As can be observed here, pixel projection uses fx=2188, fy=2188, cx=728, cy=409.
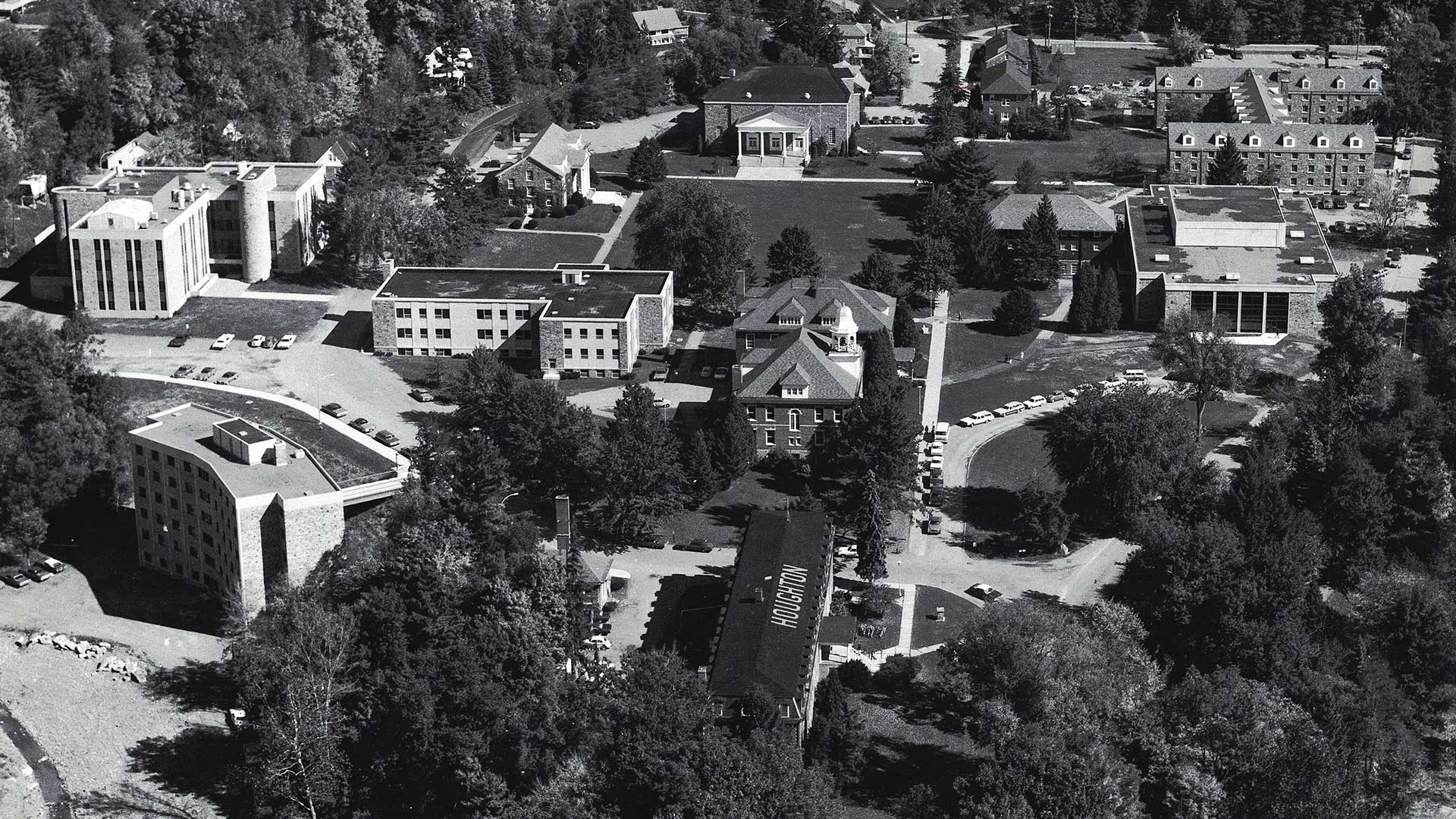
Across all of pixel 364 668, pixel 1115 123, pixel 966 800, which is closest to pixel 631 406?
pixel 364 668

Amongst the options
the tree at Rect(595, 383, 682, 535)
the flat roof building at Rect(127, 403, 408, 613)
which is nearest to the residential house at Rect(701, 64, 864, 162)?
the tree at Rect(595, 383, 682, 535)

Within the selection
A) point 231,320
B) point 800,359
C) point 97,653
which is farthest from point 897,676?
point 231,320

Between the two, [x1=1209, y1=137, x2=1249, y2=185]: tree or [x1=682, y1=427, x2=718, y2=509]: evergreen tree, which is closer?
[x1=682, y1=427, x2=718, y2=509]: evergreen tree

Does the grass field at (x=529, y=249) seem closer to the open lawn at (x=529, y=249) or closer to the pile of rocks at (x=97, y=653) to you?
the open lawn at (x=529, y=249)

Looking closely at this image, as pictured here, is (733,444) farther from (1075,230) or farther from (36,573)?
(1075,230)

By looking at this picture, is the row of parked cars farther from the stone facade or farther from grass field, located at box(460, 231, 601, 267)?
the stone facade
